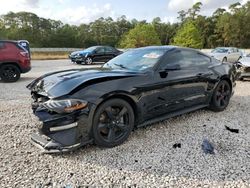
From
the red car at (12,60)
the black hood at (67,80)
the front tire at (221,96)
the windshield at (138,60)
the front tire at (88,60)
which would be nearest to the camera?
the black hood at (67,80)

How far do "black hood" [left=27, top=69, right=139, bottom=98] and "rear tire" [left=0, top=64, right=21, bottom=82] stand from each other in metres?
6.62

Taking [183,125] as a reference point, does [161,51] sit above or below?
above

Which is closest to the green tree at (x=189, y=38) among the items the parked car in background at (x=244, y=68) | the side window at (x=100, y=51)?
the side window at (x=100, y=51)

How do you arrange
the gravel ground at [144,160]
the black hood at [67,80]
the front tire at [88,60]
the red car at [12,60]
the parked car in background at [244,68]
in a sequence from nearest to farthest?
the gravel ground at [144,160], the black hood at [67,80], the red car at [12,60], the parked car in background at [244,68], the front tire at [88,60]

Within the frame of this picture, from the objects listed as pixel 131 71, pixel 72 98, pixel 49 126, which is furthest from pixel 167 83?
pixel 49 126

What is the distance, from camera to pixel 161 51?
497cm

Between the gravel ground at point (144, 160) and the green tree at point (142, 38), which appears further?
the green tree at point (142, 38)

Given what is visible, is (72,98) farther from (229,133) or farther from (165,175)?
(229,133)

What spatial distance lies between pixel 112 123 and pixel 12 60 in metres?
7.63

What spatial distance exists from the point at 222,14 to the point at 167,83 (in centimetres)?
8684

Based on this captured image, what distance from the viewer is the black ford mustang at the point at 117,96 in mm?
3602

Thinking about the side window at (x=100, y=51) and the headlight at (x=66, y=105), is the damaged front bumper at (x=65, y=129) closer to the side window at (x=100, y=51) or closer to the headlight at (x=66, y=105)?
the headlight at (x=66, y=105)

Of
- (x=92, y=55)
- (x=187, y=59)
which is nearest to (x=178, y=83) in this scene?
(x=187, y=59)

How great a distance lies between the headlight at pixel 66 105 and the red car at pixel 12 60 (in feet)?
24.5
